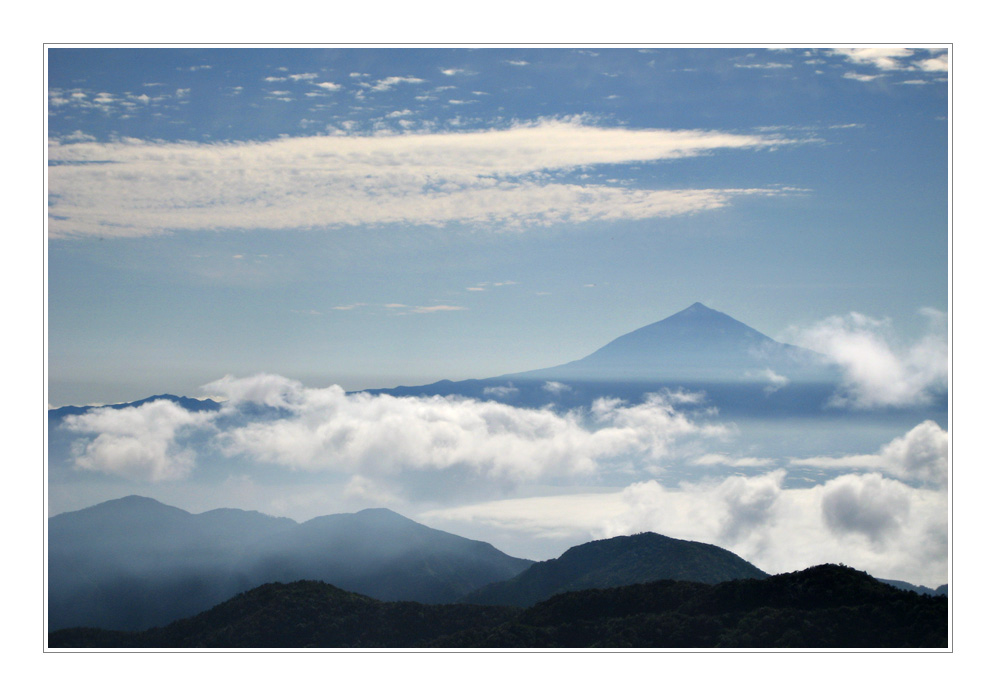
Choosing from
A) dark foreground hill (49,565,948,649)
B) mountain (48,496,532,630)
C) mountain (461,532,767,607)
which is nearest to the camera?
dark foreground hill (49,565,948,649)

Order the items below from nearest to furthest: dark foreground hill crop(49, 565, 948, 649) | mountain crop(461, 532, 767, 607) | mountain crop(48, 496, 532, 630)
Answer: dark foreground hill crop(49, 565, 948, 649), mountain crop(461, 532, 767, 607), mountain crop(48, 496, 532, 630)

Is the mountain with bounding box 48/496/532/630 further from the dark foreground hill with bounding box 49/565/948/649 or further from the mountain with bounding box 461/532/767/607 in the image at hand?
the dark foreground hill with bounding box 49/565/948/649

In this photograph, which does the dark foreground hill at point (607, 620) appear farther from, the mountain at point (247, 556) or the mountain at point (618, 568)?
the mountain at point (247, 556)

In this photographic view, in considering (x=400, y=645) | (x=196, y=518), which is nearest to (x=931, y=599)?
(x=400, y=645)

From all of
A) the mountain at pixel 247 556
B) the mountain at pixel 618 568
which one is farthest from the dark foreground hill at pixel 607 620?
the mountain at pixel 247 556

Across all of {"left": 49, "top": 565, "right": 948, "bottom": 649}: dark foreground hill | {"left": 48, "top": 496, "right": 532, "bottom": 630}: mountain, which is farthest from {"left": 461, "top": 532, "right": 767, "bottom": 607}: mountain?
{"left": 49, "top": 565, "right": 948, "bottom": 649}: dark foreground hill

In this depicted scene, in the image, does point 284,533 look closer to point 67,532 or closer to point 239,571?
point 239,571
